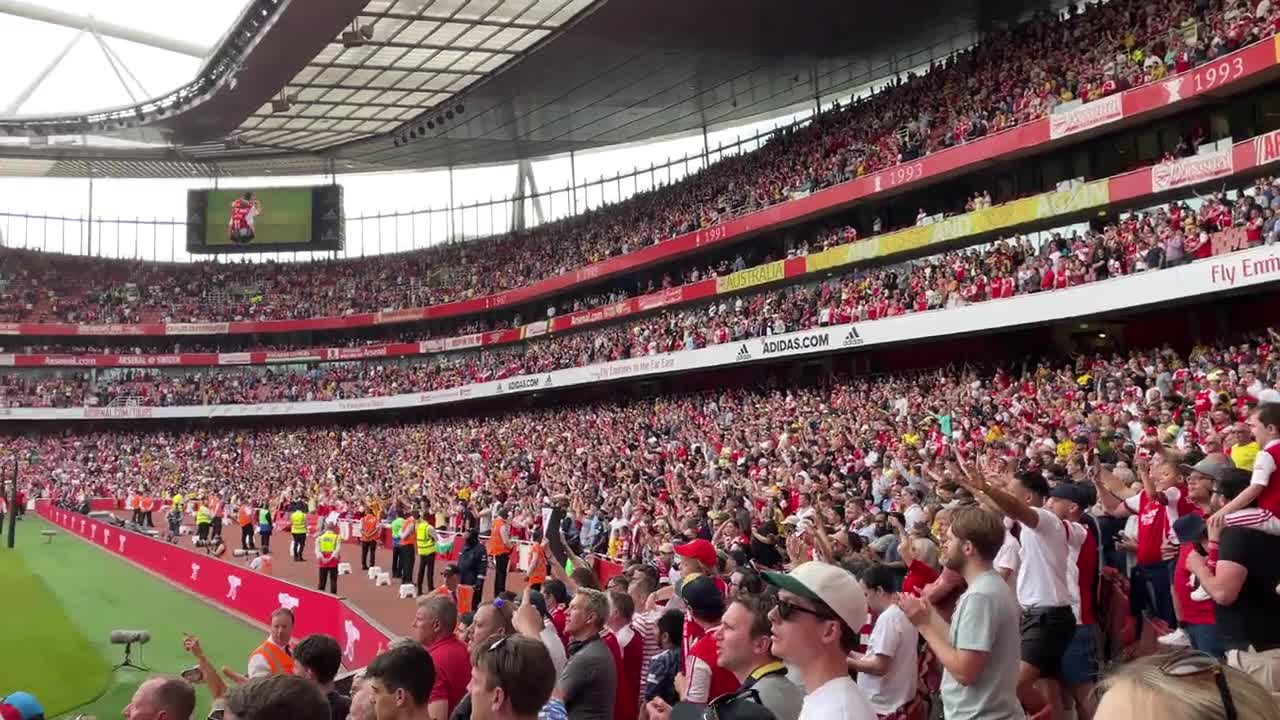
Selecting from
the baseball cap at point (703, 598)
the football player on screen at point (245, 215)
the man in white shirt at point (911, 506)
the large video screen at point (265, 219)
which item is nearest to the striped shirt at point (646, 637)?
the baseball cap at point (703, 598)

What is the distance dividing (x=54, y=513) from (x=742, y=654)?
1831 inches

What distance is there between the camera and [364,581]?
2364cm

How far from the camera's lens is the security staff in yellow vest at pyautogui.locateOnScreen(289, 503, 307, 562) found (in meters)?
26.5

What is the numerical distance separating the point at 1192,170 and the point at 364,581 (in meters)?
20.5

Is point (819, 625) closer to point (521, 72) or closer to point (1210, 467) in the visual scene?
point (1210, 467)

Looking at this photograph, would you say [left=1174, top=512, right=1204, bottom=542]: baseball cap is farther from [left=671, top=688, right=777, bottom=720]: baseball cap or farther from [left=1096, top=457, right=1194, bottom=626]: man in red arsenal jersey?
[left=671, top=688, right=777, bottom=720]: baseball cap

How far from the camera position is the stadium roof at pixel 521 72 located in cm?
3344

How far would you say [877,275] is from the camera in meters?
30.8

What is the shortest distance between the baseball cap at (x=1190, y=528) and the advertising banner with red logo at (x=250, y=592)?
6152 mm

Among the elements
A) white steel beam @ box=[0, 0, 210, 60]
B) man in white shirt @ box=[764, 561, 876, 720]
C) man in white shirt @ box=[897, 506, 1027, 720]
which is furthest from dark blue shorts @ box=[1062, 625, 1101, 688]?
white steel beam @ box=[0, 0, 210, 60]

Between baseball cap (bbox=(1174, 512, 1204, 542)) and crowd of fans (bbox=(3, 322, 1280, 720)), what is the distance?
0.04 feet

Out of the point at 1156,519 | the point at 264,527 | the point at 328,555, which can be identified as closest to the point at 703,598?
the point at 1156,519

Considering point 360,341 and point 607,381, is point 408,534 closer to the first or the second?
point 607,381

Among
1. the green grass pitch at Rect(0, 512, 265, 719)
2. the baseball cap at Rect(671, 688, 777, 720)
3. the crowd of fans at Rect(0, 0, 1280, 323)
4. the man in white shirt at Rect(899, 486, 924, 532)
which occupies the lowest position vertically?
the green grass pitch at Rect(0, 512, 265, 719)
